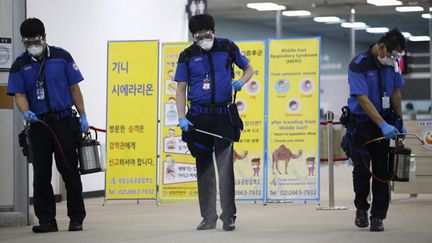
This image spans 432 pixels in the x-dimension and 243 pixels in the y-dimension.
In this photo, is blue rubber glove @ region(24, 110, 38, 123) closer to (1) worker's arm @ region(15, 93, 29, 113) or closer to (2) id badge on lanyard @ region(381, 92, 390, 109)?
(1) worker's arm @ region(15, 93, 29, 113)

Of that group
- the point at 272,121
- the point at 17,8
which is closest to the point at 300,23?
the point at 272,121

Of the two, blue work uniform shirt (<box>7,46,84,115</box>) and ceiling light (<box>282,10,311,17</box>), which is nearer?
blue work uniform shirt (<box>7,46,84,115</box>)

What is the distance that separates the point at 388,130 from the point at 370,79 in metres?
0.47

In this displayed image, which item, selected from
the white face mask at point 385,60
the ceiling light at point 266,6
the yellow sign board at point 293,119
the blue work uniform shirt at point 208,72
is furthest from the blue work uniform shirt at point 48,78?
the ceiling light at point 266,6

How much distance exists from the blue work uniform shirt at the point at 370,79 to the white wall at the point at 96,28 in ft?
17.4

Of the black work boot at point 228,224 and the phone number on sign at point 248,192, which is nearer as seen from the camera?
the black work boot at point 228,224

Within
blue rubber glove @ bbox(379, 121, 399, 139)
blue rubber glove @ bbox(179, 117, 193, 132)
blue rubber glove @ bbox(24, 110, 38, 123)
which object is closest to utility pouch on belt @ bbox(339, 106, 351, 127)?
blue rubber glove @ bbox(379, 121, 399, 139)

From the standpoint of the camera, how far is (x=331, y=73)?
22000 millimetres

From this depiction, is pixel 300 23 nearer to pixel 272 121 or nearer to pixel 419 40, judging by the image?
pixel 419 40

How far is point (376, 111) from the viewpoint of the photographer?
7.50 m

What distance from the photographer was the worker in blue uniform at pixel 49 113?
787cm

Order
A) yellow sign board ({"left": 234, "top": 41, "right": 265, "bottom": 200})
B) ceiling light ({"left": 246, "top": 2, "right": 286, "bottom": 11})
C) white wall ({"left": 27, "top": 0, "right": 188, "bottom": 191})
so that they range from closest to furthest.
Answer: yellow sign board ({"left": 234, "top": 41, "right": 265, "bottom": 200}) → white wall ({"left": 27, "top": 0, "right": 188, "bottom": 191}) → ceiling light ({"left": 246, "top": 2, "right": 286, "bottom": 11})

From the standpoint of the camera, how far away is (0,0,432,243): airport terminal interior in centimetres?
776

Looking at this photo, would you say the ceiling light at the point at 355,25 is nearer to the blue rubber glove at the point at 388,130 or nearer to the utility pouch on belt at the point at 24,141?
the blue rubber glove at the point at 388,130
